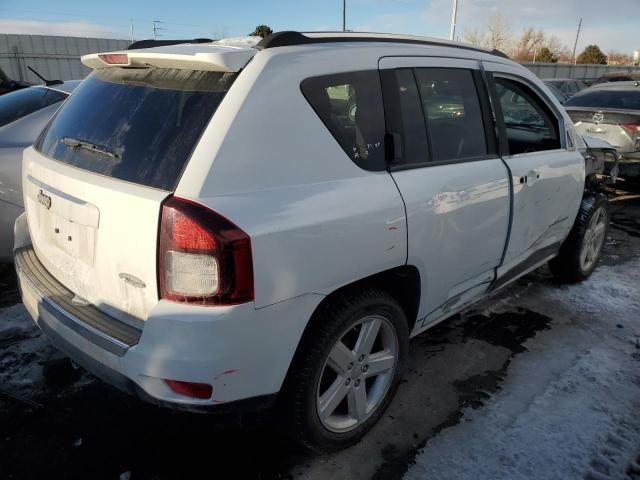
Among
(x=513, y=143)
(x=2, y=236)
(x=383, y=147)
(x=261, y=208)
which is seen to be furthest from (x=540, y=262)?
(x=2, y=236)

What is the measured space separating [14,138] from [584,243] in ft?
15.3

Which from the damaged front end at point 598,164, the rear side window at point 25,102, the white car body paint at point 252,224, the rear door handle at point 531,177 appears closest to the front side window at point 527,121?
the rear door handle at point 531,177

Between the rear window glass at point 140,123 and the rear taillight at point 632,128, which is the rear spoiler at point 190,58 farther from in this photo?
the rear taillight at point 632,128

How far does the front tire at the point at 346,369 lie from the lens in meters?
2.01

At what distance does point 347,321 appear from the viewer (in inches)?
82.1

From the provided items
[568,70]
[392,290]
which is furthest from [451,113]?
[568,70]

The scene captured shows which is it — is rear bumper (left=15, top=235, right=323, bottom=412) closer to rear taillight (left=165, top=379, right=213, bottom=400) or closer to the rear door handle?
rear taillight (left=165, top=379, right=213, bottom=400)

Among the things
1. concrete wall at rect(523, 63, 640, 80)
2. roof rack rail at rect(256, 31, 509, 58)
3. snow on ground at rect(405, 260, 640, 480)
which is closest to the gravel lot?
snow on ground at rect(405, 260, 640, 480)

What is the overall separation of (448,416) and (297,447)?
0.82m

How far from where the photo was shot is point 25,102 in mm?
4262

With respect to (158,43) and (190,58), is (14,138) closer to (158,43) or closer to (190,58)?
(158,43)

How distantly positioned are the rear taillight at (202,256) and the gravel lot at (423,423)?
1.96 ft

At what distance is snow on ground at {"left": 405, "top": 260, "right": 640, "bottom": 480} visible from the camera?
7.34ft

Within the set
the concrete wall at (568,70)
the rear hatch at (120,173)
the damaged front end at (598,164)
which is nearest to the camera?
the rear hatch at (120,173)
